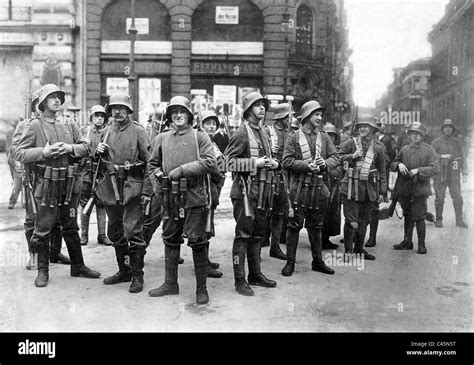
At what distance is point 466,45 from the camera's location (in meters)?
17.2

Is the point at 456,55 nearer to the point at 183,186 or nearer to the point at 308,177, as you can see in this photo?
the point at 308,177

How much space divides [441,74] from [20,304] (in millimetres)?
20861

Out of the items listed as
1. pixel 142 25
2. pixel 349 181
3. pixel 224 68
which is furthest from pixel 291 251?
pixel 142 25

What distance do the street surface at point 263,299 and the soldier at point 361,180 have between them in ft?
→ 1.81

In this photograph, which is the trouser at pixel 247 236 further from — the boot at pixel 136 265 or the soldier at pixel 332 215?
the soldier at pixel 332 215

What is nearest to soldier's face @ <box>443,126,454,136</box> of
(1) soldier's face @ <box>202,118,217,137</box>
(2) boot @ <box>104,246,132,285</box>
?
(1) soldier's face @ <box>202,118,217,137</box>

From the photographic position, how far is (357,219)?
8.06m

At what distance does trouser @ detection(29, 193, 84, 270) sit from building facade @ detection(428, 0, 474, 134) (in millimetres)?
11867

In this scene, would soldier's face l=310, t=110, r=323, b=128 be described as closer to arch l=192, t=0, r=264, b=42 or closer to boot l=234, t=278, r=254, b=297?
boot l=234, t=278, r=254, b=297

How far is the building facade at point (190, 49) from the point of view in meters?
22.0

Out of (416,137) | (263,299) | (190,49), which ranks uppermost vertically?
(190,49)

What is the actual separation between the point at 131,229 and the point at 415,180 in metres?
5.06

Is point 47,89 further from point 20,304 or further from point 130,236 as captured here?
point 20,304
